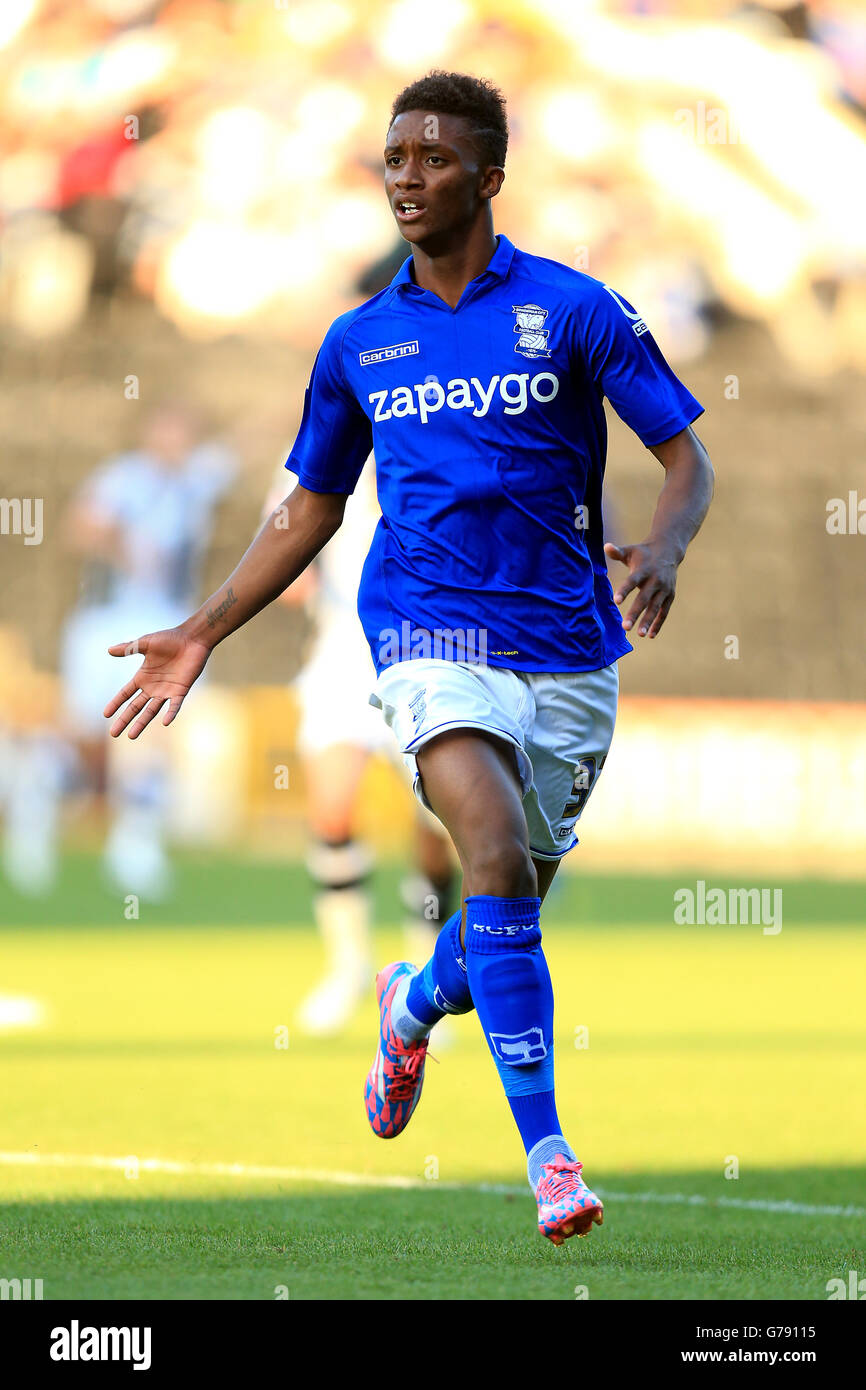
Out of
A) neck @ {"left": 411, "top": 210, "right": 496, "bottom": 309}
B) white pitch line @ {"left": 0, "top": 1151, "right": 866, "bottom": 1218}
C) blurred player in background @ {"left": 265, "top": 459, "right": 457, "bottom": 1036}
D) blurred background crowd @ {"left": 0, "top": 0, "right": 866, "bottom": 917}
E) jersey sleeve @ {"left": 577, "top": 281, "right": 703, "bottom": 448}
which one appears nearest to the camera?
jersey sleeve @ {"left": 577, "top": 281, "right": 703, "bottom": 448}

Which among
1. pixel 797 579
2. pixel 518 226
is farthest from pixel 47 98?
pixel 797 579

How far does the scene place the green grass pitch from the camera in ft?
13.1

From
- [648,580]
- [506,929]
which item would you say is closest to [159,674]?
[506,929]

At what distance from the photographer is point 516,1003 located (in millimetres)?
3885

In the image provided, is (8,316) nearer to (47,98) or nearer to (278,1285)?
(47,98)

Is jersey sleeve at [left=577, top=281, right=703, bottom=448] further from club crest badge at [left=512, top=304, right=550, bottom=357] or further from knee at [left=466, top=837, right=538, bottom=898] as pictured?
knee at [left=466, top=837, right=538, bottom=898]

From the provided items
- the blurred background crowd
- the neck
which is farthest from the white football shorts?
the blurred background crowd

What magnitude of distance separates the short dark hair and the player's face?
0.07 ft

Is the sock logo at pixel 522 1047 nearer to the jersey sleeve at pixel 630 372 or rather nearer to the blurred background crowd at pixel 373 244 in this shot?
the jersey sleeve at pixel 630 372

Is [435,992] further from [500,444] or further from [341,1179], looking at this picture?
[500,444]

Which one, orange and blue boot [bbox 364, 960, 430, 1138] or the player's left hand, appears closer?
the player's left hand

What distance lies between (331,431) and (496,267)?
0.53 metres

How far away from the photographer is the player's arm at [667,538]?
386cm
